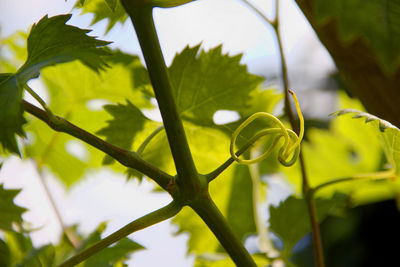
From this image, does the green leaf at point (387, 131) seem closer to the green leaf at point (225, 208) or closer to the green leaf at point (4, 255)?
the green leaf at point (225, 208)

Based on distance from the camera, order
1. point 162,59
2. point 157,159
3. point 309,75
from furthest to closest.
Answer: point 309,75 < point 157,159 < point 162,59

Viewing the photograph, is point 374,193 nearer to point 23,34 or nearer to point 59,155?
point 59,155

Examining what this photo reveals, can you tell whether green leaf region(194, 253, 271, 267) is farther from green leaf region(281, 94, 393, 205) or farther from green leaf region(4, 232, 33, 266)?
green leaf region(281, 94, 393, 205)

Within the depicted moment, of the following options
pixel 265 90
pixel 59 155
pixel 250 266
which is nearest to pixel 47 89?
pixel 59 155

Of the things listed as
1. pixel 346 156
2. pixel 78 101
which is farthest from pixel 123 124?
pixel 346 156

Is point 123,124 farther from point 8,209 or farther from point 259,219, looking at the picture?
point 259,219
